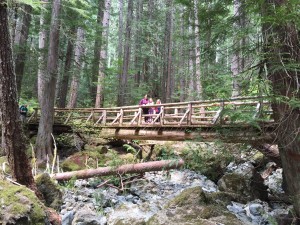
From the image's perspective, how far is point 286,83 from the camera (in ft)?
17.3

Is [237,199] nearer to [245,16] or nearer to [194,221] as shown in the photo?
[194,221]

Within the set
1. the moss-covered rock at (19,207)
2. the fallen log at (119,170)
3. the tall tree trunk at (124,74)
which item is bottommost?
the fallen log at (119,170)

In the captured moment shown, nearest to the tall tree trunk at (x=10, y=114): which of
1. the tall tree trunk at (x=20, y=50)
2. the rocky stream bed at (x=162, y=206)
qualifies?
the rocky stream bed at (x=162, y=206)

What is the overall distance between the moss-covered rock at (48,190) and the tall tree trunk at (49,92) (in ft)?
20.5

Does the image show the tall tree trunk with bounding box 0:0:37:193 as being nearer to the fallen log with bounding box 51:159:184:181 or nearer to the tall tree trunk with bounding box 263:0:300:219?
the fallen log with bounding box 51:159:184:181

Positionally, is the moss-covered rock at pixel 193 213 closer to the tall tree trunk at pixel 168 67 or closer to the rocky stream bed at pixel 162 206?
the rocky stream bed at pixel 162 206

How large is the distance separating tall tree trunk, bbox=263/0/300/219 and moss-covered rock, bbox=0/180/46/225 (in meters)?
3.82

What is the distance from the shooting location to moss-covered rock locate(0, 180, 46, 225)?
391 centimetres

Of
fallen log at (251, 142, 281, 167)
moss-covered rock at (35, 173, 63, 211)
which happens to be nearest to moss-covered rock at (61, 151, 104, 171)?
moss-covered rock at (35, 173, 63, 211)

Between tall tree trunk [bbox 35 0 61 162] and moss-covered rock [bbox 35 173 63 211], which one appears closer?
moss-covered rock [bbox 35 173 63 211]

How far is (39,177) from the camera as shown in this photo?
242 inches

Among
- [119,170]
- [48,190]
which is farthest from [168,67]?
[48,190]

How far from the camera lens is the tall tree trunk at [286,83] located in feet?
16.3

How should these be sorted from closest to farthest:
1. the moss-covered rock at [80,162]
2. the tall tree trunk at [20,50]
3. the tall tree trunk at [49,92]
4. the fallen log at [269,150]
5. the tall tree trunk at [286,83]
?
the tall tree trunk at [286,83] < the fallen log at [269,150] < the moss-covered rock at [80,162] < the tall tree trunk at [49,92] < the tall tree trunk at [20,50]
